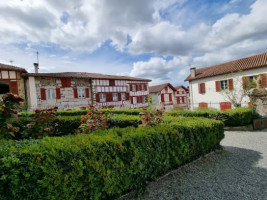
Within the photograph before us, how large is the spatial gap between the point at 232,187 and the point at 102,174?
2.51m

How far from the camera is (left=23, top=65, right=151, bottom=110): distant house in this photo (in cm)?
1401

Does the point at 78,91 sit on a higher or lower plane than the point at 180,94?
higher

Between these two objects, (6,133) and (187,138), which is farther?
(187,138)

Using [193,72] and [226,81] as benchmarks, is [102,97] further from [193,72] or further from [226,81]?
[226,81]

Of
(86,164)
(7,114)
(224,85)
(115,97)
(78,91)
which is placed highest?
(78,91)

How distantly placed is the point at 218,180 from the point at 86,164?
274 centimetres

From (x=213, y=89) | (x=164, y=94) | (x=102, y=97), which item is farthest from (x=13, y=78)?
(x=164, y=94)

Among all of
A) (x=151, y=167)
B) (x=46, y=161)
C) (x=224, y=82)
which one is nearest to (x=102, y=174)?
(x=46, y=161)

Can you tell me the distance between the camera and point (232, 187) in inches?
104

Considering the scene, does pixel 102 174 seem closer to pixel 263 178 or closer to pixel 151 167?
pixel 151 167

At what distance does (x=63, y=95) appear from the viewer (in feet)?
50.7

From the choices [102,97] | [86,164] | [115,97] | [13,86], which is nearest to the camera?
[86,164]

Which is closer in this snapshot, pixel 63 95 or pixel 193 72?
pixel 63 95

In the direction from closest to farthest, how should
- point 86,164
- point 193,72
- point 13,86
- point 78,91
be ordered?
1. point 86,164
2. point 13,86
3. point 78,91
4. point 193,72
